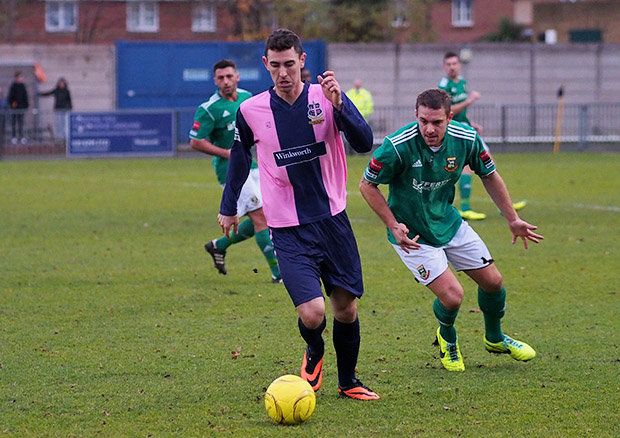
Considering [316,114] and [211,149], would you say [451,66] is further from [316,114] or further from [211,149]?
[316,114]

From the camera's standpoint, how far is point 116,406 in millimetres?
5273

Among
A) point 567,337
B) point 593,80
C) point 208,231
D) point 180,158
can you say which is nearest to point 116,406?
point 567,337

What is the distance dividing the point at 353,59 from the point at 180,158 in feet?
29.3

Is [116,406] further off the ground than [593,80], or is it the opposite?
[593,80]

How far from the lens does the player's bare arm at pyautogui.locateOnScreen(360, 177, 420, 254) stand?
552cm

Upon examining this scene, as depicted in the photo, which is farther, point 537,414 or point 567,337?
point 567,337

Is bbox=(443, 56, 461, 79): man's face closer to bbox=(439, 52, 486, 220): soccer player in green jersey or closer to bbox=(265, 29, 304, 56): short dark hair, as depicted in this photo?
bbox=(439, 52, 486, 220): soccer player in green jersey

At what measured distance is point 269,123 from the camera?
536cm

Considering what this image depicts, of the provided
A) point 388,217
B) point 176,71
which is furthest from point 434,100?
point 176,71

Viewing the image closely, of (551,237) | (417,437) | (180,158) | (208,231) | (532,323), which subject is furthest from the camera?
(180,158)

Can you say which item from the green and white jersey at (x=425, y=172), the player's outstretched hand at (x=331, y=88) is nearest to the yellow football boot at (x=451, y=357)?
the green and white jersey at (x=425, y=172)

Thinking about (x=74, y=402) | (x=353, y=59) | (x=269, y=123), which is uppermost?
(x=353, y=59)

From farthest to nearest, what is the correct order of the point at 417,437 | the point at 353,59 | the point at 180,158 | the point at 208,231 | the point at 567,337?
the point at 353,59
the point at 180,158
the point at 208,231
the point at 567,337
the point at 417,437

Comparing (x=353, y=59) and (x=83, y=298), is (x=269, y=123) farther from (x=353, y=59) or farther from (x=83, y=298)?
(x=353, y=59)
